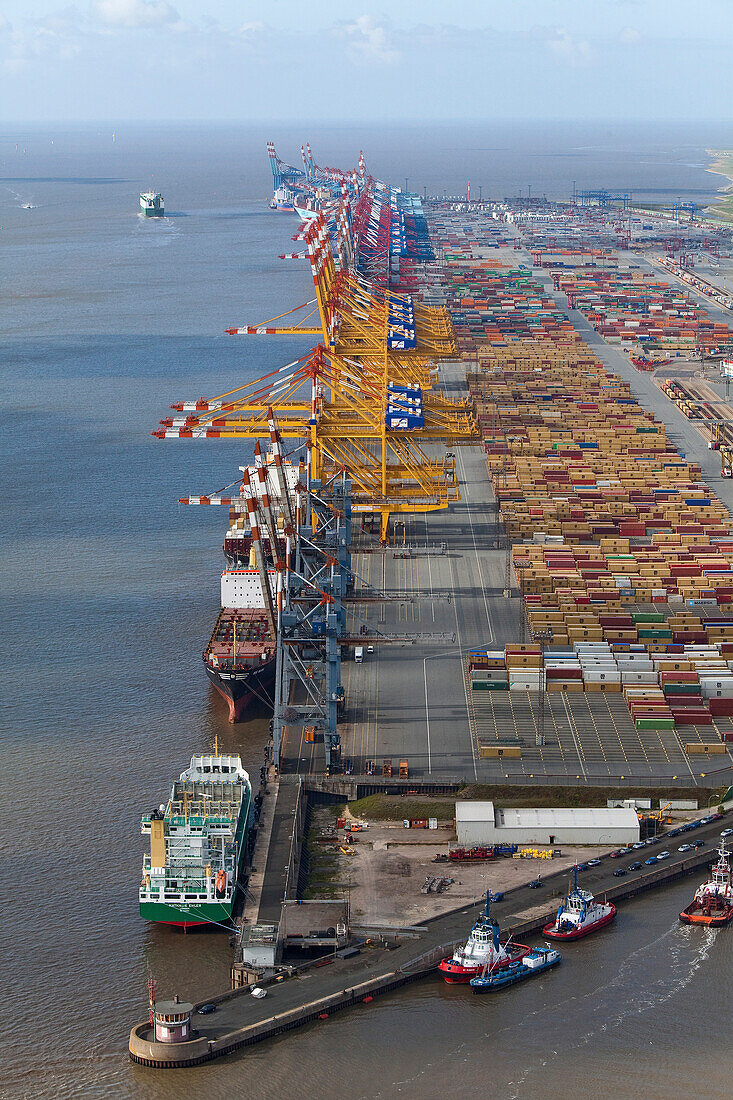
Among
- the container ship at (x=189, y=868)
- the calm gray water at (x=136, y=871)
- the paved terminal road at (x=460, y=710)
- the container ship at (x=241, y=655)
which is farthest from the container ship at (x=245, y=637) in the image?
the container ship at (x=189, y=868)

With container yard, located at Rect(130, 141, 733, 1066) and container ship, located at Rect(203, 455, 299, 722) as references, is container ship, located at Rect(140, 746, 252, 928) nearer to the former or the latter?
container yard, located at Rect(130, 141, 733, 1066)

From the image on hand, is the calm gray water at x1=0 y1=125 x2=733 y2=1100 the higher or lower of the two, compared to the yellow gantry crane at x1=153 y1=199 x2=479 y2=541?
lower

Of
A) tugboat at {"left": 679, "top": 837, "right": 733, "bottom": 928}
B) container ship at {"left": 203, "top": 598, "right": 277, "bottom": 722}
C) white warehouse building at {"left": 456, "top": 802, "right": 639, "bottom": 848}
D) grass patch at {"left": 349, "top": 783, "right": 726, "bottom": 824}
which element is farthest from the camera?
container ship at {"left": 203, "top": 598, "right": 277, "bottom": 722}

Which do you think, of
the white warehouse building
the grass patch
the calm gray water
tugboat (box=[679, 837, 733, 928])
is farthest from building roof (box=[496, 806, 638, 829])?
tugboat (box=[679, 837, 733, 928])

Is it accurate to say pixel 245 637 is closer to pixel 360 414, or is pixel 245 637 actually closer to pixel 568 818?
pixel 568 818

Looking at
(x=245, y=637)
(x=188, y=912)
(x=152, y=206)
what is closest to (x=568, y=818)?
(x=188, y=912)

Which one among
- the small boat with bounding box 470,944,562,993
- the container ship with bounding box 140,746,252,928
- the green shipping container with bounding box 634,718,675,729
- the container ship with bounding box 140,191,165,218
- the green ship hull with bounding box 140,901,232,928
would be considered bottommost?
the small boat with bounding box 470,944,562,993

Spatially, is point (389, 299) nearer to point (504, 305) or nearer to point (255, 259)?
point (504, 305)
